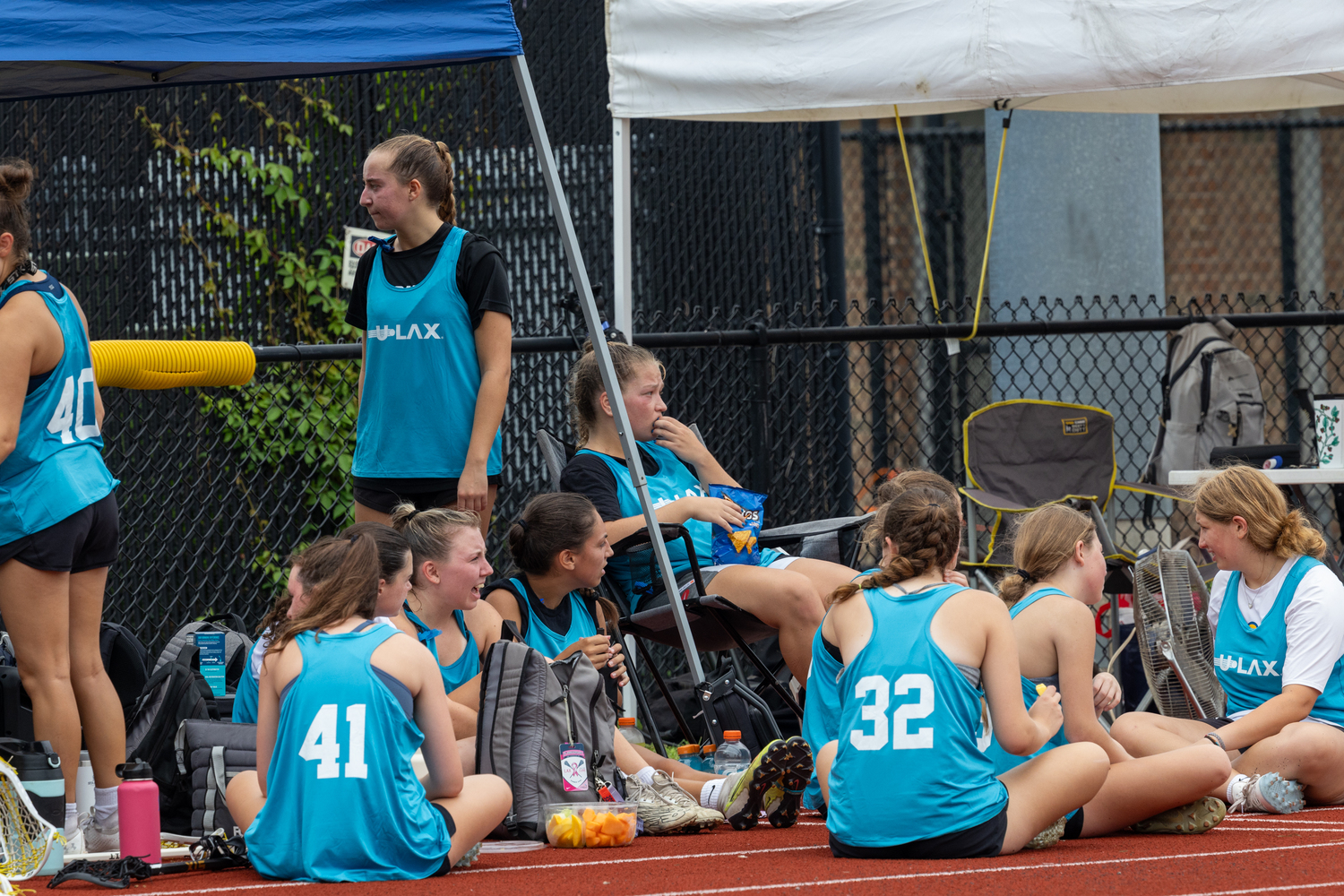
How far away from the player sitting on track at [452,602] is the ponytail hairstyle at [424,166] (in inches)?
37.3

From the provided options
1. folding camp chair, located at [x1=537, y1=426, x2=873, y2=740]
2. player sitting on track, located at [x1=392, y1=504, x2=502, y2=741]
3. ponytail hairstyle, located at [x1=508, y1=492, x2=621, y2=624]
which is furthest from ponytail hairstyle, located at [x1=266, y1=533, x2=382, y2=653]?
folding camp chair, located at [x1=537, y1=426, x2=873, y2=740]

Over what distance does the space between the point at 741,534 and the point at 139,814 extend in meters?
2.19

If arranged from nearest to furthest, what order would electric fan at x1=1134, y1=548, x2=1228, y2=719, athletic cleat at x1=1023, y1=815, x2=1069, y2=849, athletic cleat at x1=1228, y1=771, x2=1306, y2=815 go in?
athletic cleat at x1=1023, y1=815, x2=1069, y2=849 < athletic cleat at x1=1228, y1=771, x2=1306, y2=815 < electric fan at x1=1134, y1=548, x2=1228, y2=719

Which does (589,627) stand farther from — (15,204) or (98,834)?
(15,204)

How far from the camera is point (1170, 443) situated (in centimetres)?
714

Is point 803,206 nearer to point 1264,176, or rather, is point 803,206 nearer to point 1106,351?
point 1106,351

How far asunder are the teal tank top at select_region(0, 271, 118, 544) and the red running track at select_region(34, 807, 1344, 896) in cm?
93

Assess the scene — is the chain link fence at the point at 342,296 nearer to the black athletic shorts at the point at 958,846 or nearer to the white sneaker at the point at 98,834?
the white sneaker at the point at 98,834

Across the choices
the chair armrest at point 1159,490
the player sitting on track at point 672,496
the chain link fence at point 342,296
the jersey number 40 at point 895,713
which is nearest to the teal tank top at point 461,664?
the player sitting on track at point 672,496

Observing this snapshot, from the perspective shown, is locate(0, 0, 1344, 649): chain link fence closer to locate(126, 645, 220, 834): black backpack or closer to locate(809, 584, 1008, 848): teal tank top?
locate(126, 645, 220, 834): black backpack

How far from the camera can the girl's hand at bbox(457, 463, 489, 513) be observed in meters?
4.50

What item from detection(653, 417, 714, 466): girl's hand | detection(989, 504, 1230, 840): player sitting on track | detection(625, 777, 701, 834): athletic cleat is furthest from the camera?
detection(653, 417, 714, 466): girl's hand

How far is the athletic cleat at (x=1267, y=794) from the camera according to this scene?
14.4 feet

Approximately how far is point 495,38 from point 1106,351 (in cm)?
457
